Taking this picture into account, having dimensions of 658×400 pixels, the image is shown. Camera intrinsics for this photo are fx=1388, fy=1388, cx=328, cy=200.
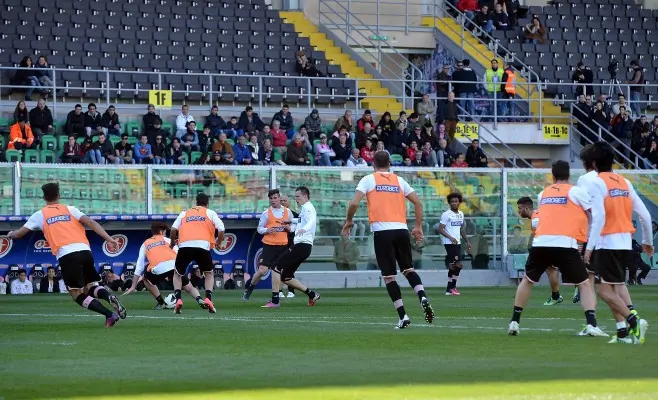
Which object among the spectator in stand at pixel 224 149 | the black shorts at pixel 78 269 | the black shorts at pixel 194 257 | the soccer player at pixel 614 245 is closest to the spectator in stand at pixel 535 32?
the spectator in stand at pixel 224 149

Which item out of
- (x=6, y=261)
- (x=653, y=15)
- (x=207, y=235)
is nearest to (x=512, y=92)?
(x=653, y=15)

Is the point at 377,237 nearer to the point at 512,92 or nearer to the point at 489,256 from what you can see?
the point at 489,256

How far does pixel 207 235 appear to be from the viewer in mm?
21016

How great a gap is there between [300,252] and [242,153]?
11.1m

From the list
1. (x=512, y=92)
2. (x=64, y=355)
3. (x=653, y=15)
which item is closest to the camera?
(x=64, y=355)

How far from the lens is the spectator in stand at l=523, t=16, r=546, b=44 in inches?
1753

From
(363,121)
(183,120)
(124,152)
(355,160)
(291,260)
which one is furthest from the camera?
(363,121)

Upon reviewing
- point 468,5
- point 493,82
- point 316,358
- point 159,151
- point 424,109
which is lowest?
point 316,358

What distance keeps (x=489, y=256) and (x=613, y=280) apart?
21.7 m

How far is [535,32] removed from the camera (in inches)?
1756

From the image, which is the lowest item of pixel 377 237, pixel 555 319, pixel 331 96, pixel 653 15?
pixel 555 319

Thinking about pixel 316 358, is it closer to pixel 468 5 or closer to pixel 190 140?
pixel 190 140

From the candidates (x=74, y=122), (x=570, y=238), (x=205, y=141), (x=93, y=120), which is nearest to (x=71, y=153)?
(x=74, y=122)

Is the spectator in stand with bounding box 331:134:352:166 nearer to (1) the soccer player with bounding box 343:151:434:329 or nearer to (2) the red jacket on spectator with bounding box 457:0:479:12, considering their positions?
(2) the red jacket on spectator with bounding box 457:0:479:12
